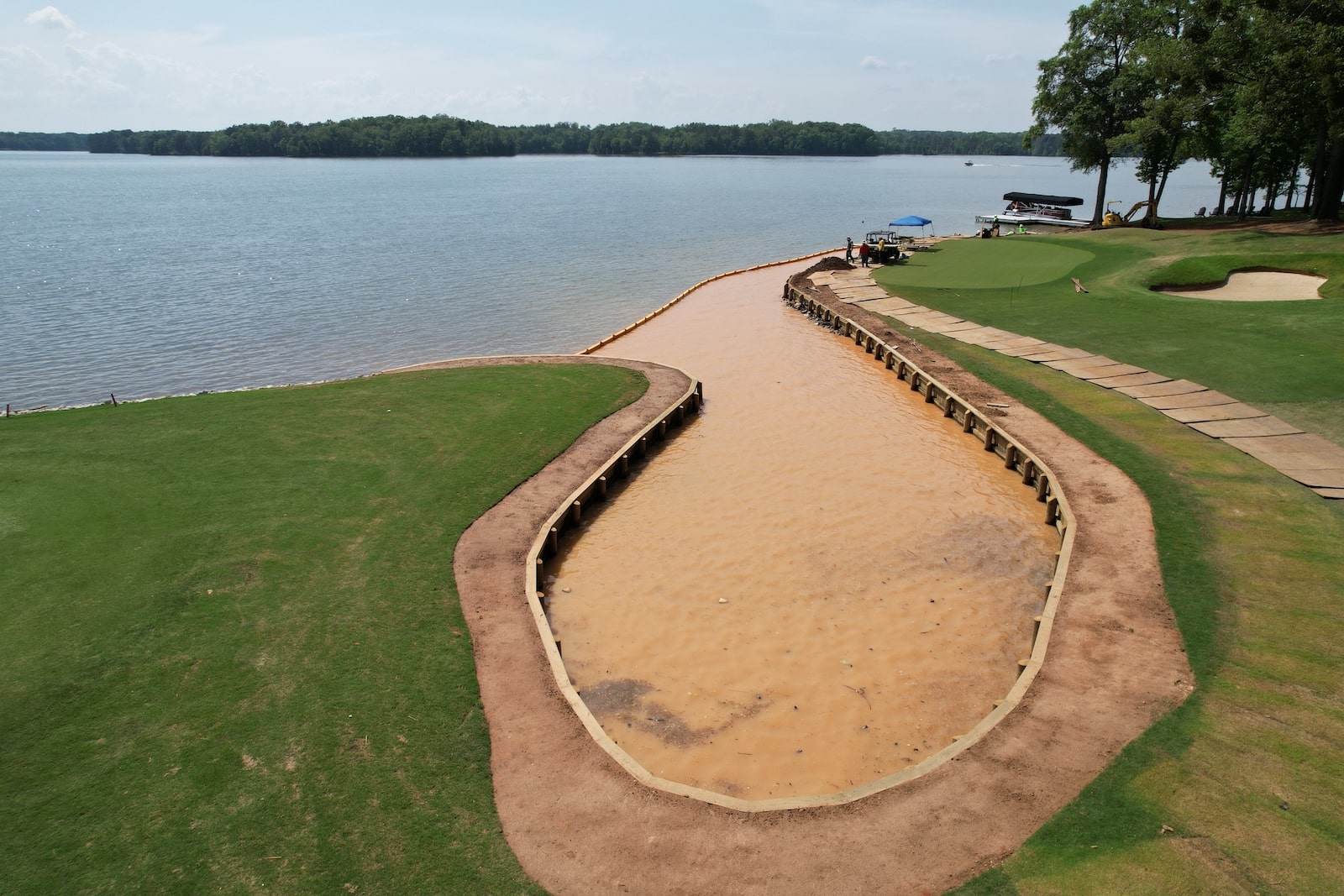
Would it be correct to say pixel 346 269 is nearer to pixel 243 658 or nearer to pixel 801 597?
pixel 243 658

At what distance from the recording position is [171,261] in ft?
222

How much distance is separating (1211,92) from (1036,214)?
2315cm

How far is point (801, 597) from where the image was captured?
17.1 metres

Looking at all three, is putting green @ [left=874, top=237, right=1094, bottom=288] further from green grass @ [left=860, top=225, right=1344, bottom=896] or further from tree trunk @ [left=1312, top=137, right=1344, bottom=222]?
green grass @ [left=860, top=225, right=1344, bottom=896]

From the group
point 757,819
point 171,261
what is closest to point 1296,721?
point 757,819

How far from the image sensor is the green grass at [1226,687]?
929 centimetres

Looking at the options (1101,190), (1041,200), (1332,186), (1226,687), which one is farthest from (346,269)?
(1226,687)

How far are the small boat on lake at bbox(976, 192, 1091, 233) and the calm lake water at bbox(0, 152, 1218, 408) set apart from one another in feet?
29.9

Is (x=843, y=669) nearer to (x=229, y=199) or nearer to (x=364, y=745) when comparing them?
(x=364, y=745)

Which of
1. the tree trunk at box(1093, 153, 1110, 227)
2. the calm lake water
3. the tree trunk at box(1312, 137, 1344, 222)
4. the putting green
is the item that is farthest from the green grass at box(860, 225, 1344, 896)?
the tree trunk at box(1093, 153, 1110, 227)

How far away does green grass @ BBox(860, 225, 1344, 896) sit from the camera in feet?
30.5

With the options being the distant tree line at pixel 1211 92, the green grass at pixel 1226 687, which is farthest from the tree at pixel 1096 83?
the green grass at pixel 1226 687

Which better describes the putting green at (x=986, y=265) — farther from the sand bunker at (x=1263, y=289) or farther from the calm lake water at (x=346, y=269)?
the calm lake water at (x=346, y=269)

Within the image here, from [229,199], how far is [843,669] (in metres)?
141
